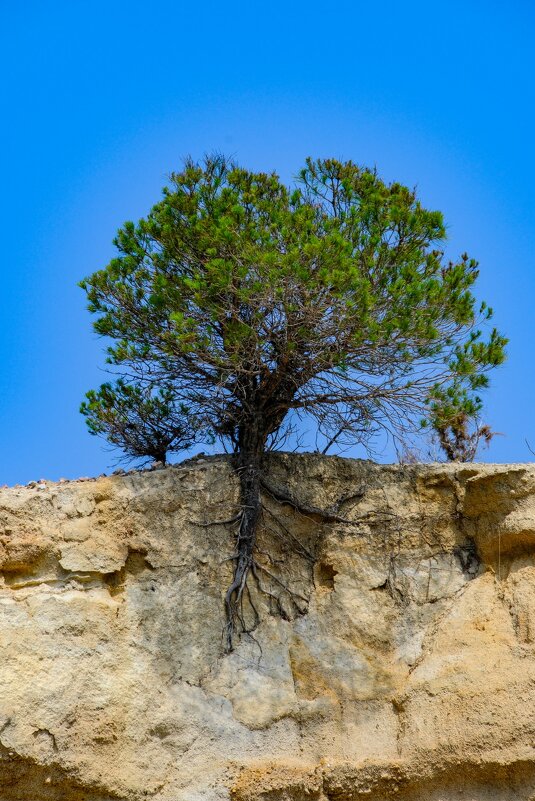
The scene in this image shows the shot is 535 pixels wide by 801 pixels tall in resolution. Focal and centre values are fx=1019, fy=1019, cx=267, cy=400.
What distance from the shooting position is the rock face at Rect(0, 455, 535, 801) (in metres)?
9.81

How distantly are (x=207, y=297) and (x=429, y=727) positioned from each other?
16.7 feet

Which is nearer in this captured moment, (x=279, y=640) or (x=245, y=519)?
(x=279, y=640)

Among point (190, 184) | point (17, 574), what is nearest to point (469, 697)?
point (17, 574)

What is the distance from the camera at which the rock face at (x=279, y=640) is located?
32.2ft

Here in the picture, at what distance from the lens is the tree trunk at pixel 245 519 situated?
10844 mm

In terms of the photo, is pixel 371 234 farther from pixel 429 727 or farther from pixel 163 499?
pixel 429 727

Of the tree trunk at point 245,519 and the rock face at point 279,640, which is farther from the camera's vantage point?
the tree trunk at point 245,519

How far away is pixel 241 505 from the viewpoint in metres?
11.2

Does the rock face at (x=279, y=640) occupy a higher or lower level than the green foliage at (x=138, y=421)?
lower

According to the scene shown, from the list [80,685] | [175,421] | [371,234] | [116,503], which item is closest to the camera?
[80,685]

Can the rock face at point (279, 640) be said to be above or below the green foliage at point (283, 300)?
below

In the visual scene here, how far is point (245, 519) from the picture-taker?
1118 centimetres

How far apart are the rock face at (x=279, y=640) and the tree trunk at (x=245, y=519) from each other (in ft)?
0.46

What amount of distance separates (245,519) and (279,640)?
134 centimetres
